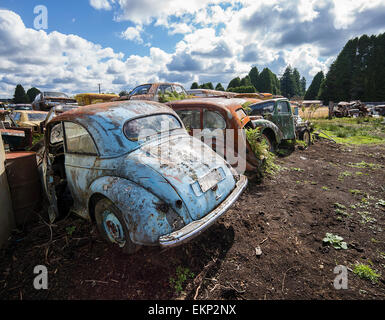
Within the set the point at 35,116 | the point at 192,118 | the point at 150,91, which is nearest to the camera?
the point at 192,118

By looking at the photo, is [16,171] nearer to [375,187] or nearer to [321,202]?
[321,202]

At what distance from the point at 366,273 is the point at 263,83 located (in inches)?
2061

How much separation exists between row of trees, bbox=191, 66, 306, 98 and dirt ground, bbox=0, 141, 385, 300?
3312 cm

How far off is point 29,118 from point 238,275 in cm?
971

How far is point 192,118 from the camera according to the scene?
17.1 feet

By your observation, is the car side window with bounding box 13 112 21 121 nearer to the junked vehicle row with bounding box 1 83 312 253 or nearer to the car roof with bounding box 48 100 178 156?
the junked vehicle row with bounding box 1 83 312 253

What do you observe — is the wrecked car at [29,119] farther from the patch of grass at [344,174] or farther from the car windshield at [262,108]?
the patch of grass at [344,174]

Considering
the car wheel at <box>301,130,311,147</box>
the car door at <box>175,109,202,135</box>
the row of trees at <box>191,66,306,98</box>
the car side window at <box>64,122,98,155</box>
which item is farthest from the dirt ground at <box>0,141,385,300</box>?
the row of trees at <box>191,66,306,98</box>

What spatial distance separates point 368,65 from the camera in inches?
1551

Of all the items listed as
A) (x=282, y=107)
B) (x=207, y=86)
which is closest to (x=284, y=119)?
(x=282, y=107)

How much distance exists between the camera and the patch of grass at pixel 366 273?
2.34 meters

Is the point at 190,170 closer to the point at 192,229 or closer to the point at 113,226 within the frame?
the point at 192,229

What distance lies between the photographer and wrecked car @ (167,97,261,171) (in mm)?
4746

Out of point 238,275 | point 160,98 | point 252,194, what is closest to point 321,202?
point 252,194
